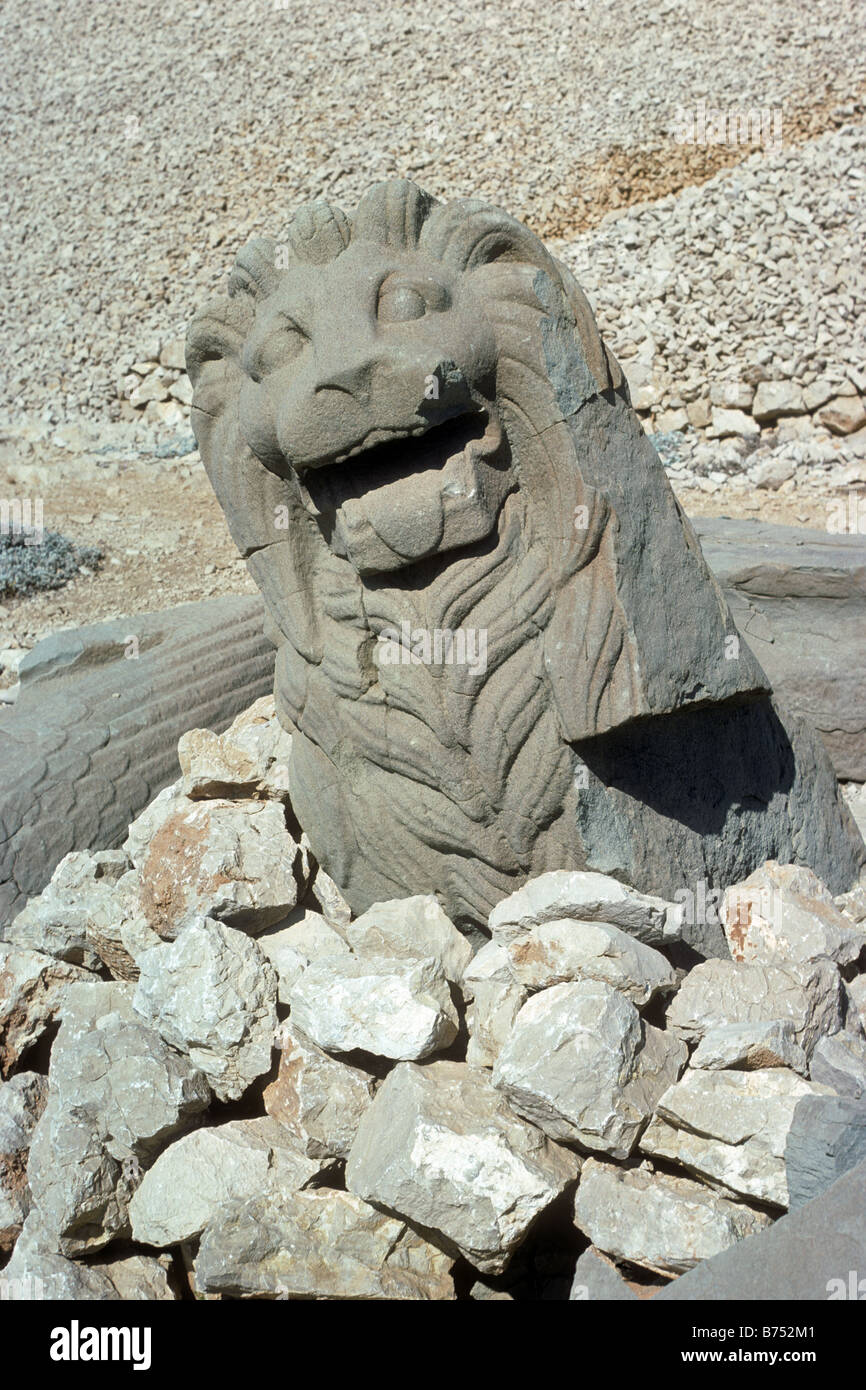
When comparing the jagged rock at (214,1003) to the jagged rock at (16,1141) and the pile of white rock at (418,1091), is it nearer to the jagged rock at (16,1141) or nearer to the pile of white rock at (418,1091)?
the pile of white rock at (418,1091)

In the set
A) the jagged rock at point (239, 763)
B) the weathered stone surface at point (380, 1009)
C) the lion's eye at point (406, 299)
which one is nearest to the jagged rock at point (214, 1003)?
the weathered stone surface at point (380, 1009)

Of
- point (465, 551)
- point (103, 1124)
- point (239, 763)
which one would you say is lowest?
point (103, 1124)

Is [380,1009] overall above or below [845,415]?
below

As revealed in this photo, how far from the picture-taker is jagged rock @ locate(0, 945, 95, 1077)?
283 centimetres

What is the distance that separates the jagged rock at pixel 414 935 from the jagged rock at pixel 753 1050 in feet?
2.04

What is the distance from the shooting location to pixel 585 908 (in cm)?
245

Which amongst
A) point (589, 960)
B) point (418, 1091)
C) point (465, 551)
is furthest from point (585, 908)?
point (465, 551)

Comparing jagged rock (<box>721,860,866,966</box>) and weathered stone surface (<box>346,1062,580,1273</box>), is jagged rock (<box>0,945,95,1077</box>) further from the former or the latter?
jagged rock (<box>721,860,866,966</box>)

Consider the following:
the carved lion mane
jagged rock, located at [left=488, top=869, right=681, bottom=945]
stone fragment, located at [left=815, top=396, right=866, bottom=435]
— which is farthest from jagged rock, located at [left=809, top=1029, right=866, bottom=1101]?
stone fragment, located at [left=815, top=396, right=866, bottom=435]

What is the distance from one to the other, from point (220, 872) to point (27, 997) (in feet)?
2.10

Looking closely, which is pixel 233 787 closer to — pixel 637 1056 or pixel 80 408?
pixel 637 1056

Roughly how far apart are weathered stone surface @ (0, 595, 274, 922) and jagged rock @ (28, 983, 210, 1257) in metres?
0.77

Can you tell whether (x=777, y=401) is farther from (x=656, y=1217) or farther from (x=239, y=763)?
(x=656, y=1217)
